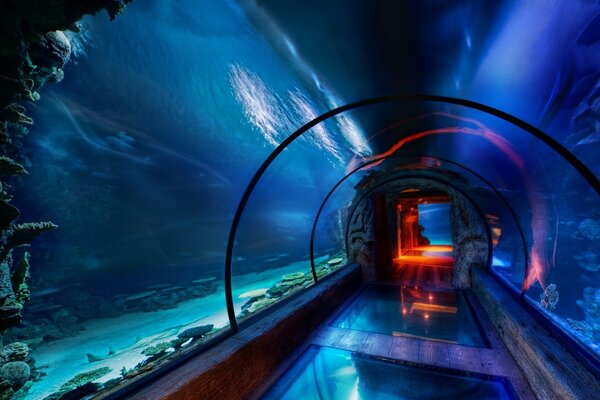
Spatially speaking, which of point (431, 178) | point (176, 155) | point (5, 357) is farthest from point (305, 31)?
point (176, 155)

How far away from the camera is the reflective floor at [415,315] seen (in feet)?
14.6

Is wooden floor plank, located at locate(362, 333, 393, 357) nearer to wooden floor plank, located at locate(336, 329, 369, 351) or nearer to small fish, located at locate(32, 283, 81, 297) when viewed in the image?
wooden floor plank, located at locate(336, 329, 369, 351)

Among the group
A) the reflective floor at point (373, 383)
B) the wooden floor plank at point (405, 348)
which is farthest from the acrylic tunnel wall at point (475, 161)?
the wooden floor plank at point (405, 348)

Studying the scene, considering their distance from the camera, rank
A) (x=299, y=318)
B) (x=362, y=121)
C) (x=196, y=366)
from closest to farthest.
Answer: (x=196, y=366) → (x=299, y=318) → (x=362, y=121)

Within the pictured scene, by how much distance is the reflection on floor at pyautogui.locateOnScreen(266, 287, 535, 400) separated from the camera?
278 centimetres

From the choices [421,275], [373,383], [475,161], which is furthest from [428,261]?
[373,383]

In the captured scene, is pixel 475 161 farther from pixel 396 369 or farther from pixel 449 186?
pixel 396 369

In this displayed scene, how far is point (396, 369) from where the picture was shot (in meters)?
3.22

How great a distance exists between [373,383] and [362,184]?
6.44m

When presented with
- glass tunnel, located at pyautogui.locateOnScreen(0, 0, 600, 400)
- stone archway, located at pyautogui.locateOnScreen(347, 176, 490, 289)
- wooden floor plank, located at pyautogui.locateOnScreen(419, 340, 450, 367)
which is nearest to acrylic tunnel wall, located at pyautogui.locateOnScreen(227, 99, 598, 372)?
glass tunnel, located at pyautogui.locateOnScreen(0, 0, 600, 400)

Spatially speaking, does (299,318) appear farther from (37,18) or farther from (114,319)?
(114,319)

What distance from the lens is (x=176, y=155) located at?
31516 millimetres

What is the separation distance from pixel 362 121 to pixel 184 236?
43.3 metres

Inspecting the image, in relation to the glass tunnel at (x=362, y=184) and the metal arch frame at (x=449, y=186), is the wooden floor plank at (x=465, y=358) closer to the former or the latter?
the glass tunnel at (x=362, y=184)
